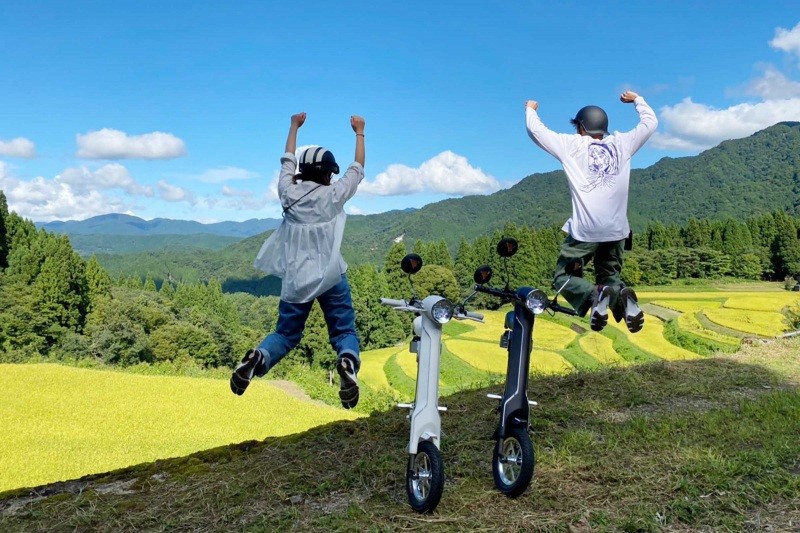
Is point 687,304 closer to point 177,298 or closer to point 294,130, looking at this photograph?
point 294,130

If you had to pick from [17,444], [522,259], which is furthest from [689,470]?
[522,259]

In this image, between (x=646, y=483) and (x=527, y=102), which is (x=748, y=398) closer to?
(x=646, y=483)

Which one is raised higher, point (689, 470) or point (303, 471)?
point (689, 470)

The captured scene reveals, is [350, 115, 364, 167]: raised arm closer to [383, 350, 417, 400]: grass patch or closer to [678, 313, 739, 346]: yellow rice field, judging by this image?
[383, 350, 417, 400]: grass patch

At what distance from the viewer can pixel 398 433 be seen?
6.55 m

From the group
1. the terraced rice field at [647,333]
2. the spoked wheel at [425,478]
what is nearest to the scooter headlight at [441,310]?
the spoked wheel at [425,478]

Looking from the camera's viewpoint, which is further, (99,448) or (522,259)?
(522,259)

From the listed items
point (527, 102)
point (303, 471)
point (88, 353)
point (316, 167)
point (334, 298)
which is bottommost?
point (88, 353)

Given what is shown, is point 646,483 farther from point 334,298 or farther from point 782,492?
point 334,298

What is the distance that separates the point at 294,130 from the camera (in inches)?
205

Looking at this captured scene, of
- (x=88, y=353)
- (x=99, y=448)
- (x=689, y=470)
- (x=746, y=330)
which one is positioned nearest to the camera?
(x=689, y=470)

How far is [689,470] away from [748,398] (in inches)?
129

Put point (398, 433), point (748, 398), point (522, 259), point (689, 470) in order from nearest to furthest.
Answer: point (689, 470) < point (398, 433) < point (748, 398) < point (522, 259)

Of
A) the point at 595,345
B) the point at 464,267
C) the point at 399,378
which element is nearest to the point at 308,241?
the point at 399,378
